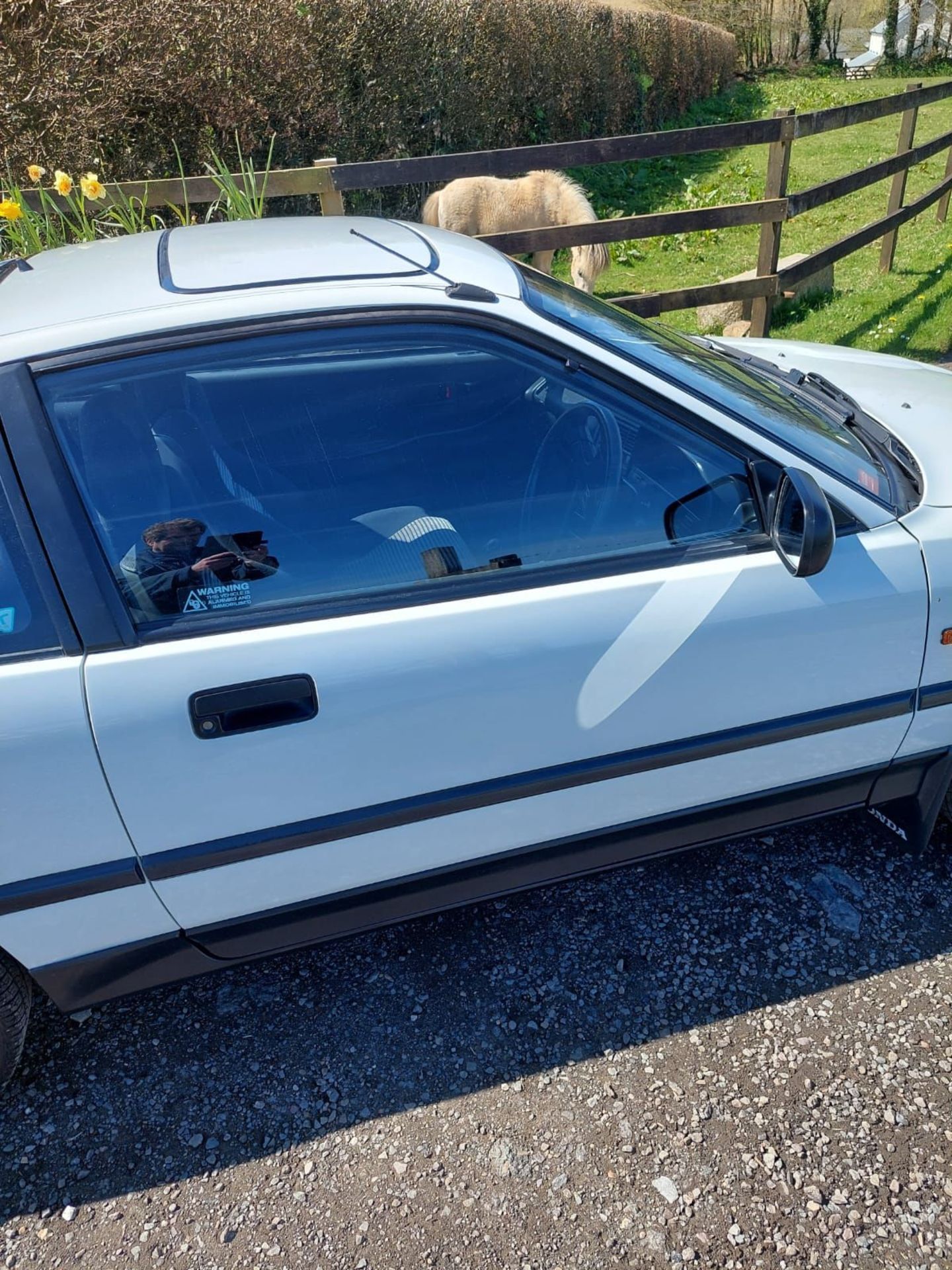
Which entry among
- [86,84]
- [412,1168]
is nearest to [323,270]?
[412,1168]

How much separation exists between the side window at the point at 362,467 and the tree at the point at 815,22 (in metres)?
37.7

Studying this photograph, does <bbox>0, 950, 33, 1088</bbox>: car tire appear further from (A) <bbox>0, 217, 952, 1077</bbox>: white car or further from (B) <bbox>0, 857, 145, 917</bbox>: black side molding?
(B) <bbox>0, 857, 145, 917</bbox>: black side molding

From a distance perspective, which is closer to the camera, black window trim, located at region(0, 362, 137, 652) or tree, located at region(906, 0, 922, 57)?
black window trim, located at region(0, 362, 137, 652)

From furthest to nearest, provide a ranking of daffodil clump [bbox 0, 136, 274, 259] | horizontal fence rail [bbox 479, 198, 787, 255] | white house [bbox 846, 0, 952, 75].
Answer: white house [bbox 846, 0, 952, 75]
horizontal fence rail [bbox 479, 198, 787, 255]
daffodil clump [bbox 0, 136, 274, 259]

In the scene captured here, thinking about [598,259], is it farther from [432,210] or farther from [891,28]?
[891,28]

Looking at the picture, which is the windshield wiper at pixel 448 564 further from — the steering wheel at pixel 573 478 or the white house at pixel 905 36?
the white house at pixel 905 36

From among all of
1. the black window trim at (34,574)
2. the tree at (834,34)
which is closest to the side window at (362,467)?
the black window trim at (34,574)

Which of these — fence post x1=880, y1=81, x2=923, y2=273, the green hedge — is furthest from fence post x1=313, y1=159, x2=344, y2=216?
fence post x1=880, y1=81, x2=923, y2=273

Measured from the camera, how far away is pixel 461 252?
7.50 ft

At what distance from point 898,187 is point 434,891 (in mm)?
8174

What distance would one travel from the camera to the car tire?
6.68ft

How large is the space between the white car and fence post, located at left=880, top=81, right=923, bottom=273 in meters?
7.03

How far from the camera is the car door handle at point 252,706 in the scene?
179 cm

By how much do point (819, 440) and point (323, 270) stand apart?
122 centimetres
